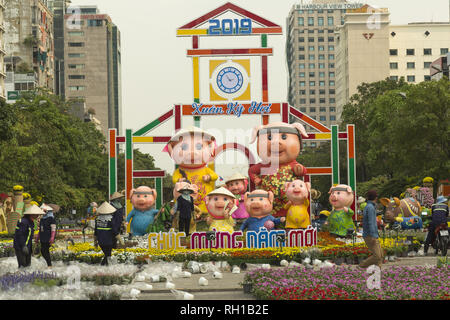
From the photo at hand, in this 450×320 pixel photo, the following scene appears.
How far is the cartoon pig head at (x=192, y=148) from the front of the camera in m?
25.7

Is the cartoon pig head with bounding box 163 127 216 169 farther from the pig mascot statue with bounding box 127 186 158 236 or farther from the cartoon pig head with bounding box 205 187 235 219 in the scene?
the cartoon pig head with bounding box 205 187 235 219

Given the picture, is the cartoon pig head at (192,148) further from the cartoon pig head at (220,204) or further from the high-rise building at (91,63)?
the high-rise building at (91,63)

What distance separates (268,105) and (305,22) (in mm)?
111724

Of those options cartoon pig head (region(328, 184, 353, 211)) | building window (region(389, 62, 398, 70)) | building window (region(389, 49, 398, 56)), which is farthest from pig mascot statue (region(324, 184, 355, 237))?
building window (region(389, 49, 398, 56))

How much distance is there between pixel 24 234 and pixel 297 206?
870 centimetres

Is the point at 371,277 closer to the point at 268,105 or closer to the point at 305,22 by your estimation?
the point at 268,105

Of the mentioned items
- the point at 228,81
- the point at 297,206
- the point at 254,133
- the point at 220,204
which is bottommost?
the point at 297,206

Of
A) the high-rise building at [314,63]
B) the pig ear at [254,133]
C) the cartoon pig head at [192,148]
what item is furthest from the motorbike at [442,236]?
the high-rise building at [314,63]

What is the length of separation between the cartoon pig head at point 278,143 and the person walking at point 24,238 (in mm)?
9969

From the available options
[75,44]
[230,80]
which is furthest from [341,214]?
[75,44]

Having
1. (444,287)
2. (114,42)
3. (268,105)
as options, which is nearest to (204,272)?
(444,287)

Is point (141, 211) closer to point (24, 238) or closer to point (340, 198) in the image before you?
point (340, 198)

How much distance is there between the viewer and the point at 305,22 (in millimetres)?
136750

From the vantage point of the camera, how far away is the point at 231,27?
93.2ft
